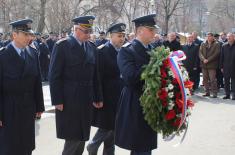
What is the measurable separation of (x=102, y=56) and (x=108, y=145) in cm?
126

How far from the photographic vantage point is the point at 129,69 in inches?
172

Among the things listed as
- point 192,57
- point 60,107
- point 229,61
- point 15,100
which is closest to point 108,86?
point 60,107

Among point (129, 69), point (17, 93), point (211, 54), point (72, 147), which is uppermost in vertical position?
point (129, 69)

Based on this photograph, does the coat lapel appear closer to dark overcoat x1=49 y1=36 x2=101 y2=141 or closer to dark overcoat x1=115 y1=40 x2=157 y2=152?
dark overcoat x1=49 y1=36 x2=101 y2=141

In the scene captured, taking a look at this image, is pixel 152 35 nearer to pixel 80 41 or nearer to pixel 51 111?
pixel 80 41

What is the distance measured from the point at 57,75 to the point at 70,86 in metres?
0.21

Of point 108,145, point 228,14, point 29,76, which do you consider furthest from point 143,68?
point 228,14

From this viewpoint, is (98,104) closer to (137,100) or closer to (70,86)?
(70,86)

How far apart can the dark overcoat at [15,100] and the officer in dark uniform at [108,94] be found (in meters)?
1.25

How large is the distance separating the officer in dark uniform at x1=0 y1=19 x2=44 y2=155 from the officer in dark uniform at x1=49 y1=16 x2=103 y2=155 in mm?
284

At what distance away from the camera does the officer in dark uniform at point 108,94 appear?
5.88m

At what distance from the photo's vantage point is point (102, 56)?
236 inches

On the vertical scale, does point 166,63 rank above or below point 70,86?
above

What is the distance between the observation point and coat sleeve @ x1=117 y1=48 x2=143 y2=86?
170 inches
